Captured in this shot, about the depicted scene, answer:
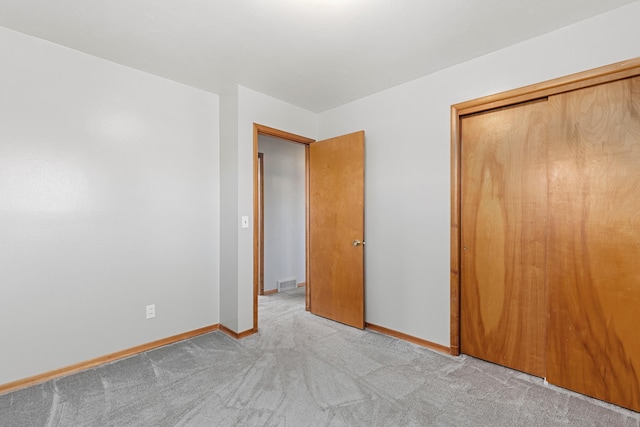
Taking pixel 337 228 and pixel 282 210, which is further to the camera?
pixel 282 210

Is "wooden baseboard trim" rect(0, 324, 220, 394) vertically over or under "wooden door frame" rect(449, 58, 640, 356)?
under

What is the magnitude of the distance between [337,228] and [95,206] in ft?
7.17

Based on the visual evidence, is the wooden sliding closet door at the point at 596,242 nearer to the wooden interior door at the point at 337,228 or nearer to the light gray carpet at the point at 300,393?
the light gray carpet at the point at 300,393

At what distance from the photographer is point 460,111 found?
8.29ft

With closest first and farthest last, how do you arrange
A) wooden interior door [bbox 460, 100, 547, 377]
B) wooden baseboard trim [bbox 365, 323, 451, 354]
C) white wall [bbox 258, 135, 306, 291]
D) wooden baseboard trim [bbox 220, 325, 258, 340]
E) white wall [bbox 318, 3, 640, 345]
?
white wall [bbox 318, 3, 640, 345], wooden interior door [bbox 460, 100, 547, 377], wooden baseboard trim [bbox 365, 323, 451, 354], wooden baseboard trim [bbox 220, 325, 258, 340], white wall [bbox 258, 135, 306, 291]

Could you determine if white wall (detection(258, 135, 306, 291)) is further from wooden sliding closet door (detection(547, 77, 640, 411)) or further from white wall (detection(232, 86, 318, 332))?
wooden sliding closet door (detection(547, 77, 640, 411))

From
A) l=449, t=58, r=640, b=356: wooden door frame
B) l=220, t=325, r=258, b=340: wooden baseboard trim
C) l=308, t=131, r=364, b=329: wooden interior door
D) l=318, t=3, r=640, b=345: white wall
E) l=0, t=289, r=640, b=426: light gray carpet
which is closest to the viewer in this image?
l=0, t=289, r=640, b=426: light gray carpet

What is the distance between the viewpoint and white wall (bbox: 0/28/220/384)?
2.08 m

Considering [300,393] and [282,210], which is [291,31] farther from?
[282,210]

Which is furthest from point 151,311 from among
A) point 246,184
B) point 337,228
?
point 337,228

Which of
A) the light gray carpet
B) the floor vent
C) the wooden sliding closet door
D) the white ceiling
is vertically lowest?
the light gray carpet

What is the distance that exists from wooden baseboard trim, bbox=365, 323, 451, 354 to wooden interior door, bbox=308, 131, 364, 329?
16 centimetres

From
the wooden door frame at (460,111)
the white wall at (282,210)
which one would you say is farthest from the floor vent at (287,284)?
the wooden door frame at (460,111)

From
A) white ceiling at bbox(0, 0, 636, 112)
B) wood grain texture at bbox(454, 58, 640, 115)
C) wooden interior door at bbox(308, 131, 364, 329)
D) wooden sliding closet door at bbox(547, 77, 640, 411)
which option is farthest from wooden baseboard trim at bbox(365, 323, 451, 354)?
white ceiling at bbox(0, 0, 636, 112)
